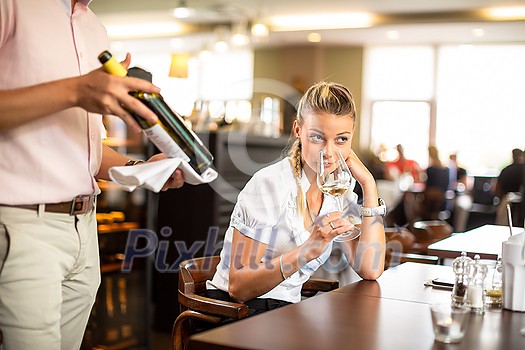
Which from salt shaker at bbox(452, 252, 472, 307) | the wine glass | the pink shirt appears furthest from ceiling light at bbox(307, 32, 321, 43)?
the pink shirt

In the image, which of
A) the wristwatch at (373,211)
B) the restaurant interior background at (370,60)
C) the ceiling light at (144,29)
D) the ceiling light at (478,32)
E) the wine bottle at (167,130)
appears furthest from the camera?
the ceiling light at (144,29)

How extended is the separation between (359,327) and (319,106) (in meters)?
0.93

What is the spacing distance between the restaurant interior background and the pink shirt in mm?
6008

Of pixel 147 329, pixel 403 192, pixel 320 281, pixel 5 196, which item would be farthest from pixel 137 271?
pixel 403 192

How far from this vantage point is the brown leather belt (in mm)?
1544

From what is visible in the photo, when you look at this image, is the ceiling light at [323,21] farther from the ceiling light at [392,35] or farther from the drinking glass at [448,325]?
the drinking glass at [448,325]

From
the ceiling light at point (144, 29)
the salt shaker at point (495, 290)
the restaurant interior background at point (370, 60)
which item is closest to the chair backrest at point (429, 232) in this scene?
the salt shaker at point (495, 290)

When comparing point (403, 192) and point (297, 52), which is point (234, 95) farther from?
point (403, 192)

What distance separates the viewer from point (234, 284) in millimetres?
2096

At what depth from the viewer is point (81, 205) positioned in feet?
5.38

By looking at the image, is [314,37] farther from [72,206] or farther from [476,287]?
[72,206]

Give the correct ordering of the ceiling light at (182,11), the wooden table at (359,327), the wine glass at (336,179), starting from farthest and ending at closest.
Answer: the ceiling light at (182,11)
the wine glass at (336,179)
the wooden table at (359,327)

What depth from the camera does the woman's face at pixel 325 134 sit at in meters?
2.19

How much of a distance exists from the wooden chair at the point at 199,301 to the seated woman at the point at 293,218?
0.06 meters
